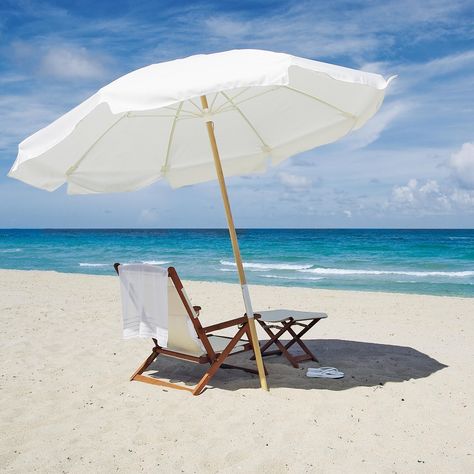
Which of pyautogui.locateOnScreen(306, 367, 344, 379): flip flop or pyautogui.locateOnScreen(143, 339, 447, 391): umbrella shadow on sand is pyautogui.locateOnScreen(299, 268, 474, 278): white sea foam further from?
pyautogui.locateOnScreen(306, 367, 344, 379): flip flop

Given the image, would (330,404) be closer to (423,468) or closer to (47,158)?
(423,468)

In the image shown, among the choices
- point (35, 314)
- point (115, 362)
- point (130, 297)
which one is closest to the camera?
point (130, 297)

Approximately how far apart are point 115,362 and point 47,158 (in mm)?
2154

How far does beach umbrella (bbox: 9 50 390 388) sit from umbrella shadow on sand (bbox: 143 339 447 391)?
0.40 m

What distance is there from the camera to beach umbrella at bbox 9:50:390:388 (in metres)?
3.50

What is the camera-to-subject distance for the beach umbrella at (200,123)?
3496mm

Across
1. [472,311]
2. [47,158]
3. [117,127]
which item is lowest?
[472,311]

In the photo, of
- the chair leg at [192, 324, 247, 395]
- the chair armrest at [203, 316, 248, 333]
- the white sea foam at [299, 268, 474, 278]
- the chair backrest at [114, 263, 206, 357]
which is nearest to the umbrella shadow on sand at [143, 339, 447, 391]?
the chair leg at [192, 324, 247, 395]

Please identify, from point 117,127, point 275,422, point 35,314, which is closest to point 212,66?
point 117,127

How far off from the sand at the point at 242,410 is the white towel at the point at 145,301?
0.50 metres

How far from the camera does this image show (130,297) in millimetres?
4559

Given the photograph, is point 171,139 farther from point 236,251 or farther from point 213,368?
point 213,368

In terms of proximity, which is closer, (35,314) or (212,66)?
(212,66)

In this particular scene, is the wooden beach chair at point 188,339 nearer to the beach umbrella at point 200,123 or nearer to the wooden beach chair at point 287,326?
the beach umbrella at point 200,123
